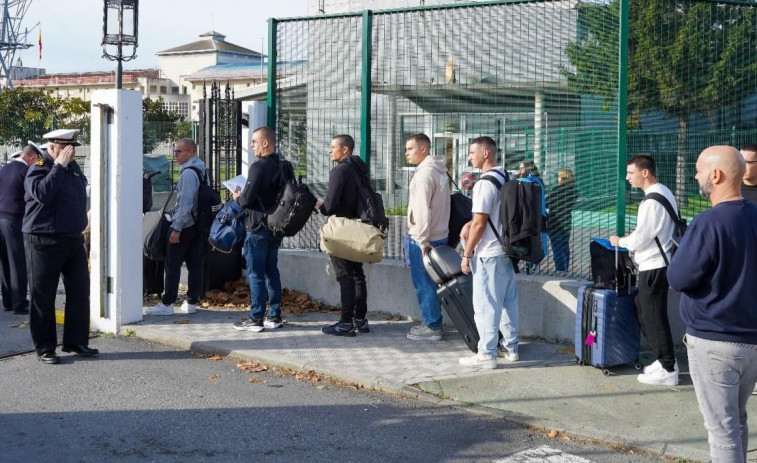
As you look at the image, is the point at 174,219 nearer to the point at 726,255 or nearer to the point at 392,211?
Answer: the point at 392,211

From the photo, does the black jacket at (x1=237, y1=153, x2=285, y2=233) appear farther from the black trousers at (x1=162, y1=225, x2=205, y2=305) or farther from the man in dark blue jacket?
Result: the black trousers at (x1=162, y1=225, x2=205, y2=305)

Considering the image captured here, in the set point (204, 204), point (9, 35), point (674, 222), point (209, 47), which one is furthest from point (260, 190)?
point (209, 47)

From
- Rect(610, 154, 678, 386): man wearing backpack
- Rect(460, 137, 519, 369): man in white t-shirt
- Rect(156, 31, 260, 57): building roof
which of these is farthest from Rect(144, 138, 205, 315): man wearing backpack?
Rect(156, 31, 260, 57): building roof

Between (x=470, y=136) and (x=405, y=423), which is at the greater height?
(x=470, y=136)

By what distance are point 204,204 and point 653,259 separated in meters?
4.63

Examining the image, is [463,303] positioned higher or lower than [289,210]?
lower

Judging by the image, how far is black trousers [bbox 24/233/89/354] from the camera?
7.94m

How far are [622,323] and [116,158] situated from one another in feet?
15.9

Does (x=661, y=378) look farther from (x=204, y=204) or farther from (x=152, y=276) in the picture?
(x=152, y=276)

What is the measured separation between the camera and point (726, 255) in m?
4.44

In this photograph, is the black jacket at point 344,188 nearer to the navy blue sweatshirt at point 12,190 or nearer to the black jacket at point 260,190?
the black jacket at point 260,190

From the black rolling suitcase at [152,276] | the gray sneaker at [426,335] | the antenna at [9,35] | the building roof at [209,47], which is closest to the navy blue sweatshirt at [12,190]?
the black rolling suitcase at [152,276]

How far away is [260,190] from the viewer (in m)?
8.79

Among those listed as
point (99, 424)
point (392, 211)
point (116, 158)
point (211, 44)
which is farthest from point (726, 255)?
point (211, 44)
